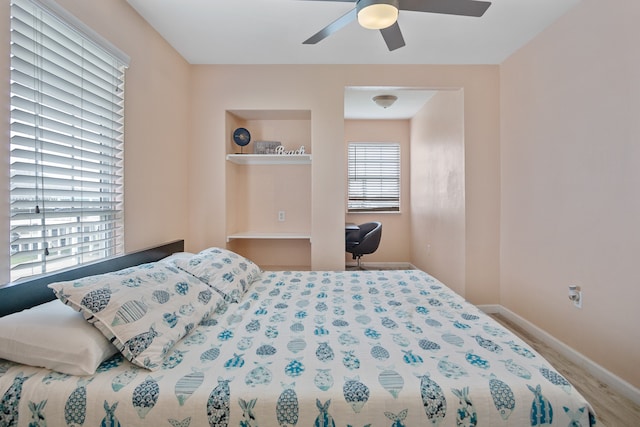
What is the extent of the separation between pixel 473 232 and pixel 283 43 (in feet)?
8.55

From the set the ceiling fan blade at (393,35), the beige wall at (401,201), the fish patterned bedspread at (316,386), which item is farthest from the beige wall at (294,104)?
the beige wall at (401,201)

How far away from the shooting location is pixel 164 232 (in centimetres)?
254

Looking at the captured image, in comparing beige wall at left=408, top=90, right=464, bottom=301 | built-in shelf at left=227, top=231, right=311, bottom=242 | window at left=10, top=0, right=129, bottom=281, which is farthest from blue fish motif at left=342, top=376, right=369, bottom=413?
beige wall at left=408, top=90, right=464, bottom=301

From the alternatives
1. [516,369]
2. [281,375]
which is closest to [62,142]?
[281,375]

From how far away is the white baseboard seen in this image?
5.90 ft

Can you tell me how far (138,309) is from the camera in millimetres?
1201

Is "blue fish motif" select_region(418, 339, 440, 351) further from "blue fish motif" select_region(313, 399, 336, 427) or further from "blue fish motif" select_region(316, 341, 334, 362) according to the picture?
"blue fish motif" select_region(313, 399, 336, 427)

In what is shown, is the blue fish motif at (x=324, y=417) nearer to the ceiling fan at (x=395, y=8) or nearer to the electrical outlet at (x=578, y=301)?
the ceiling fan at (x=395, y=8)

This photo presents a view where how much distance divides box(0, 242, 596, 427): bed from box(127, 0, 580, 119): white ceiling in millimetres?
1923

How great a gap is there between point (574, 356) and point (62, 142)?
11.7 feet

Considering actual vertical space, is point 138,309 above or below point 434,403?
above

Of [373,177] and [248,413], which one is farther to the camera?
[373,177]

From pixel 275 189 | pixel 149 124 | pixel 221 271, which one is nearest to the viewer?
pixel 221 271

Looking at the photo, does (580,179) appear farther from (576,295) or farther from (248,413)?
(248,413)
